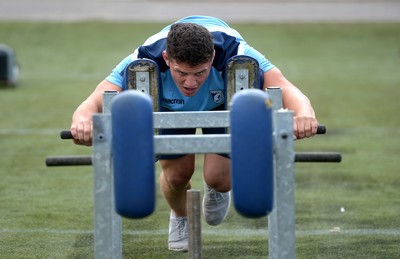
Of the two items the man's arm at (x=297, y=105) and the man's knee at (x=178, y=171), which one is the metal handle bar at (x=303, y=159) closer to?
the man's arm at (x=297, y=105)

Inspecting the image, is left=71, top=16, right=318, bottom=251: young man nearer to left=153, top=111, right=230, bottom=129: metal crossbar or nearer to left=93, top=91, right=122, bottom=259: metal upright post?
left=153, top=111, right=230, bottom=129: metal crossbar

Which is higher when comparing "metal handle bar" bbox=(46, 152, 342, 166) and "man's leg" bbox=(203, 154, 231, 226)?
"metal handle bar" bbox=(46, 152, 342, 166)

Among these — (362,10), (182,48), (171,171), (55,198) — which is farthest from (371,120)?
(362,10)

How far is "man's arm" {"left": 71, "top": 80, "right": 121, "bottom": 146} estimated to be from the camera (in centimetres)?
480

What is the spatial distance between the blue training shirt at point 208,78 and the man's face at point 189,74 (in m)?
0.50

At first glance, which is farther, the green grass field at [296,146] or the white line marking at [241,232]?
the white line marking at [241,232]

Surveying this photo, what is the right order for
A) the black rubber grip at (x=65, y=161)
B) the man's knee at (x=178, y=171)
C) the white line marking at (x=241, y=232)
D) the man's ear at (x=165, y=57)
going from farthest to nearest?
the white line marking at (x=241, y=232) < the man's knee at (x=178, y=171) < the man's ear at (x=165, y=57) < the black rubber grip at (x=65, y=161)

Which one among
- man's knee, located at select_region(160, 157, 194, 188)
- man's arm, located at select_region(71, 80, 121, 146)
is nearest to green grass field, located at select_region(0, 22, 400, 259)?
man's knee, located at select_region(160, 157, 194, 188)

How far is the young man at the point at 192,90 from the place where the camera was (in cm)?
508

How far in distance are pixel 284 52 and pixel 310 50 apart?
778 millimetres

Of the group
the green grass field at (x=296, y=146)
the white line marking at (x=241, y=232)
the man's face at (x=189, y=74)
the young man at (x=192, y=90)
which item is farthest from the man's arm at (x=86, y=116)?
the white line marking at (x=241, y=232)

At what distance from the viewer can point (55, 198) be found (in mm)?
8055

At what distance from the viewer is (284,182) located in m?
4.40

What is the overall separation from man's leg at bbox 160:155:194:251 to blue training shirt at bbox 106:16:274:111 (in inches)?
22.9
